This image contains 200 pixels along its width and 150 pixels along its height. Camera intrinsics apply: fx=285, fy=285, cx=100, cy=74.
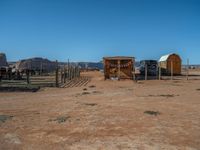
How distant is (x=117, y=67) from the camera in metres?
29.9

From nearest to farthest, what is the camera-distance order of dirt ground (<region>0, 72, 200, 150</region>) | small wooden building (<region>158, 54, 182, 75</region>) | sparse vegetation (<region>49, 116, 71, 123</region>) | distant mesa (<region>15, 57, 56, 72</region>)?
1. dirt ground (<region>0, 72, 200, 150</region>)
2. sparse vegetation (<region>49, 116, 71, 123</region>)
3. small wooden building (<region>158, 54, 182, 75</region>)
4. distant mesa (<region>15, 57, 56, 72</region>)

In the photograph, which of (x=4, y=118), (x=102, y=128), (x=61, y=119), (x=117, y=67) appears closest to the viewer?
(x=102, y=128)

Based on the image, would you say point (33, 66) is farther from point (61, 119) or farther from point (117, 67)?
point (61, 119)

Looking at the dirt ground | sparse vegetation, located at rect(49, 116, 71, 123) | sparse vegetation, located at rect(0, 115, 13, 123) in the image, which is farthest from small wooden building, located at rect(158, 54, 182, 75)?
sparse vegetation, located at rect(0, 115, 13, 123)

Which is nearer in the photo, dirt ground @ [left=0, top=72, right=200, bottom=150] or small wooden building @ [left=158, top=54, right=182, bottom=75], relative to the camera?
dirt ground @ [left=0, top=72, right=200, bottom=150]

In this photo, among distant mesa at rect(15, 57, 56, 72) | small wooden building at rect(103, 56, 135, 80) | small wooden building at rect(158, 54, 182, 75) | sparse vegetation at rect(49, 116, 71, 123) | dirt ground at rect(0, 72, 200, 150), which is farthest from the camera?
distant mesa at rect(15, 57, 56, 72)

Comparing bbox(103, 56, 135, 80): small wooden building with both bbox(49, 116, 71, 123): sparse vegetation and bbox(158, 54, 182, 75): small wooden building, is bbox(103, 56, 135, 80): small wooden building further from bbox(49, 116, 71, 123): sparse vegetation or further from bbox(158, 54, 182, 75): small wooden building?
bbox(49, 116, 71, 123): sparse vegetation

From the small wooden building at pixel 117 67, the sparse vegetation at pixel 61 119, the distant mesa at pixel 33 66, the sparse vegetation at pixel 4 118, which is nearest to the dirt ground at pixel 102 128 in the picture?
the sparse vegetation at pixel 61 119

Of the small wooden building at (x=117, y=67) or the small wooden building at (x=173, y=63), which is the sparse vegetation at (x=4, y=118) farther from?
the small wooden building at (x=173, y=63)

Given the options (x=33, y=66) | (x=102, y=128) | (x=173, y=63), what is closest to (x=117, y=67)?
(x=173, y=63)

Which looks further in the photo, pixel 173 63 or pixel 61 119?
pixel 173 63

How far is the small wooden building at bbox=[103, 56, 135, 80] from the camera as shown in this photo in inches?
1169

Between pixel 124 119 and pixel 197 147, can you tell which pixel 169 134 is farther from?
pixel 124 119

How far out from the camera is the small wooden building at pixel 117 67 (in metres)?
29.7
